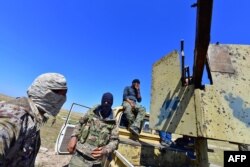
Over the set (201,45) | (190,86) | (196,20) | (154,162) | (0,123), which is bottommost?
(154,162)

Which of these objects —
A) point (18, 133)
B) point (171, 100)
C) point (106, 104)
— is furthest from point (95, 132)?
point (18, 133)

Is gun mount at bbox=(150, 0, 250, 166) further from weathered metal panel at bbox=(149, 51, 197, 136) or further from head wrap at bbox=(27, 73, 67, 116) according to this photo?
head wrap at bbox=(27, 73, 67, 116)

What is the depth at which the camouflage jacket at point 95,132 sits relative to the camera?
4223mm

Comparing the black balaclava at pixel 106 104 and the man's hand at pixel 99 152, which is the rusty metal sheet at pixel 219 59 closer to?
the black balaclava at pixel 106 104

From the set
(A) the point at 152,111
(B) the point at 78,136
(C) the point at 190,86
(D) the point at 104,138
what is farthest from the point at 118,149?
(C) the point at 190,86

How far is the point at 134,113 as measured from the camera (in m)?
5.82

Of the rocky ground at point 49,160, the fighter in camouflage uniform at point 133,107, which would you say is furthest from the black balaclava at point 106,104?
the rocky ground at point 49,160

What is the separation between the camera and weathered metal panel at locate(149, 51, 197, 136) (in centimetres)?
333

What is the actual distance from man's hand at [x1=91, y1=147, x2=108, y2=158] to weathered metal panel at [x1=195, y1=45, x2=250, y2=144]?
150 centimetres

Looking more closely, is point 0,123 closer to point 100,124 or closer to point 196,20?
point 196,20

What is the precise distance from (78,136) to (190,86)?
1.91 m

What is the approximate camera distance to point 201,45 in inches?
109

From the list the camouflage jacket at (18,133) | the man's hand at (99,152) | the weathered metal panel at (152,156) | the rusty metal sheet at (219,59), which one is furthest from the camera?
the weathered metal panel at (152,156)

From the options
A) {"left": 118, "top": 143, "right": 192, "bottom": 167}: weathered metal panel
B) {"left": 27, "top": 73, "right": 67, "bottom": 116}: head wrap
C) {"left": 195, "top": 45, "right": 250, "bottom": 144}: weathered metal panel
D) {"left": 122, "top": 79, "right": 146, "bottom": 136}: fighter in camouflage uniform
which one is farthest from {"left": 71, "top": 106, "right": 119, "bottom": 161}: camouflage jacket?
{"left": 27, "top": 73, "right": 67, "bottom": 116}: head wrap
